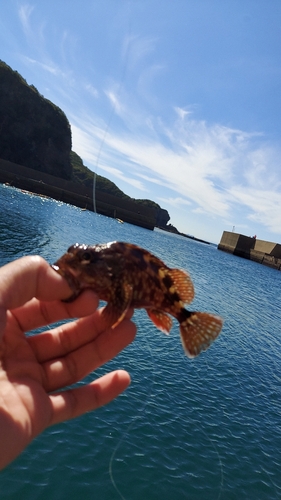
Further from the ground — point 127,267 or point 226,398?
point 127,267

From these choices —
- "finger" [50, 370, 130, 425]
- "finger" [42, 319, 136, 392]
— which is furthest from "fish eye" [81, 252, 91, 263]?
"finger" [50, 370, 130, 425]

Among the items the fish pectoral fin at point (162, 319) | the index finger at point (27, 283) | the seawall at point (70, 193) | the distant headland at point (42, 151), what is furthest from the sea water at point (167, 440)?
the distant headland at point (42, 151)

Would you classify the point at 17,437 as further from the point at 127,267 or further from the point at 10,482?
the point at 10,482

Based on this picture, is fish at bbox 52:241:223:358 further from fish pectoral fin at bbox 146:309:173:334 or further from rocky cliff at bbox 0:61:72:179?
rocky cliff at bbox 0:61:72:179

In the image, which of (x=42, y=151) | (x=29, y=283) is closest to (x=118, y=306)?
(x=29, y=283)

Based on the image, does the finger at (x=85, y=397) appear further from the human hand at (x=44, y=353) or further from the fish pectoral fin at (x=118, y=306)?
the fish pectoral fin at (x=118, y=306)

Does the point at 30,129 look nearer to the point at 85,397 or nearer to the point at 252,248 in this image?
the point at 252,248

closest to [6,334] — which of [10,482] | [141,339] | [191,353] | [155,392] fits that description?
[191,353]
